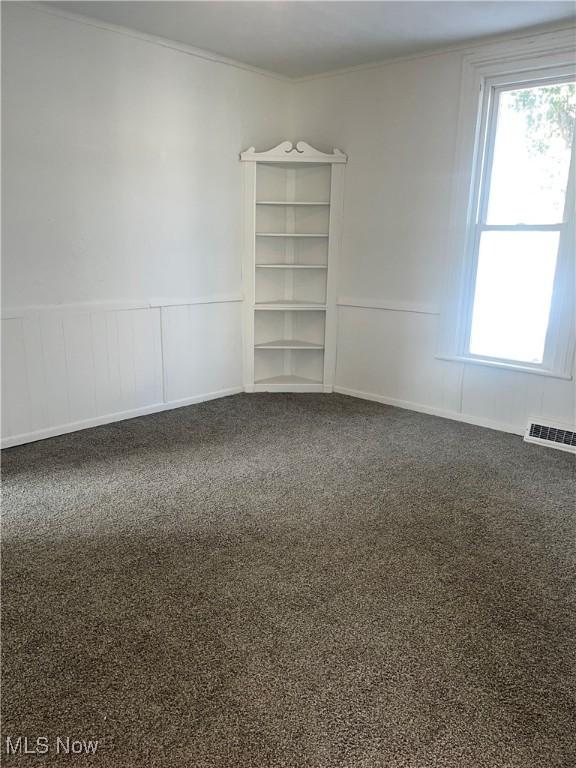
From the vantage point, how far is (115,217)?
391 cm

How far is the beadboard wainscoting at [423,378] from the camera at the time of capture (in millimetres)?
3949

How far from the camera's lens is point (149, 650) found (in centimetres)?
186

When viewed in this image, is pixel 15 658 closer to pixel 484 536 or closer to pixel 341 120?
pixel 484 536

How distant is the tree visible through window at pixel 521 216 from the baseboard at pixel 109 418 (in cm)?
218

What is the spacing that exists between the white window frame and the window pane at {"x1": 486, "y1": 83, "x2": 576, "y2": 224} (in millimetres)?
59

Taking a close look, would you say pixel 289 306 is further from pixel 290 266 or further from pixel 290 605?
pixel 290 605

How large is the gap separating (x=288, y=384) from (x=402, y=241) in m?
1.57

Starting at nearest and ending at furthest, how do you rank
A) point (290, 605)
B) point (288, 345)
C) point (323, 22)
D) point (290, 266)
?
1. point (290, 605)
2. point (323, 22)
3. point (290, 266)
4. point (288, 345)

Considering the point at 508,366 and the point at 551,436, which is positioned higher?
the point at 508,366

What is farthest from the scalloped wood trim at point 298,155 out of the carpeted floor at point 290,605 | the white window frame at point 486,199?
the carpeted floor at point 290,605

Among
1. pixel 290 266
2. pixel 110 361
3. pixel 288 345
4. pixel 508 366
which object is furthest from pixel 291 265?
pixel 508 366

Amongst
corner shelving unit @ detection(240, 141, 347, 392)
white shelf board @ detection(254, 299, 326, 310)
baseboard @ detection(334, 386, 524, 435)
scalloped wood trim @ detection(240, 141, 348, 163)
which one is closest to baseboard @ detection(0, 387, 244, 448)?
corner shelving unit @ detection(240, 141, 347, 392)

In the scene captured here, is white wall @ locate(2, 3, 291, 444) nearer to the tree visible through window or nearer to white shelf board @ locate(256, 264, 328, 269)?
white shelf board @ locate(256, 264, 328, 269)

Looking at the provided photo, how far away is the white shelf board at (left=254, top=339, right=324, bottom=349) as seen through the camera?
4984 millimetres
